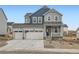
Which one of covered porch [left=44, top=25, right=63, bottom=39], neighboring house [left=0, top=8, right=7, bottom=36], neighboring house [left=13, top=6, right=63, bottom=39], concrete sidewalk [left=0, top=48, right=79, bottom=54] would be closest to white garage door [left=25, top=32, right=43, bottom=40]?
neighboring house [left=13, top=6, right=63, bottom=39]

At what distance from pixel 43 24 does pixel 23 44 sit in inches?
22.6

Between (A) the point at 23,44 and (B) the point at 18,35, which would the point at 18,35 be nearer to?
(B) the point at 18,35

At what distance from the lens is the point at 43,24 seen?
9.68 m

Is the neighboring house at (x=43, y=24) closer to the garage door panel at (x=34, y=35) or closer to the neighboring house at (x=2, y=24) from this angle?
the garage door panel at (x=34, y=35)

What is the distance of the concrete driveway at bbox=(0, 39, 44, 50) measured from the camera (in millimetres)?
9586

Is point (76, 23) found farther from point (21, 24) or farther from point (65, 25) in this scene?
point (21, 24)

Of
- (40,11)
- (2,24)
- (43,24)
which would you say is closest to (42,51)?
(43,24)

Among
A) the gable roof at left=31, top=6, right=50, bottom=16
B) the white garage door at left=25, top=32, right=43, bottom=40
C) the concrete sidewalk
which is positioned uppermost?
the gable roof at left=31, top=6, right=50, bottom=16

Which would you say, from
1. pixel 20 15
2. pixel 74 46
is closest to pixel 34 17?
pixel 20 15

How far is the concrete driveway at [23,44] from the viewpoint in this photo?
9.59 m

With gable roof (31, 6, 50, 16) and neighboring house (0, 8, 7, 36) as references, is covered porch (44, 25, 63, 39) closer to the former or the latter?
gable roof (31, 6, 50, 16)

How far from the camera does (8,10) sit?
9.58 m

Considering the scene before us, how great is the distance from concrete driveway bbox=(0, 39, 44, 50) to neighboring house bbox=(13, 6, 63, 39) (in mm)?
114

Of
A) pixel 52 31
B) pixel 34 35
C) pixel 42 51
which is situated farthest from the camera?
pixel 34 35
